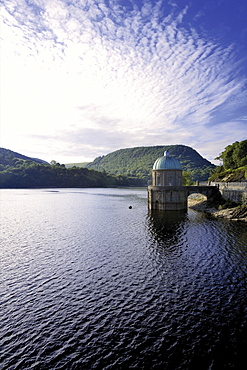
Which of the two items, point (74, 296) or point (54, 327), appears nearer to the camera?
point (54, 327)

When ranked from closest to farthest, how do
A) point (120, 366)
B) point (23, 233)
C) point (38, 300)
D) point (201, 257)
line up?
point (120, 366) < point (38, 300) < point (201, 257) < point (23, 233)

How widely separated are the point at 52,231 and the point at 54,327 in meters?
32.5

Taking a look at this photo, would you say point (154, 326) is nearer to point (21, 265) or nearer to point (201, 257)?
point (201, 257)

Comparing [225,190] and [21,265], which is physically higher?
[225,190]

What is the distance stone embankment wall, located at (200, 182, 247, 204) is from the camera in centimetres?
6188

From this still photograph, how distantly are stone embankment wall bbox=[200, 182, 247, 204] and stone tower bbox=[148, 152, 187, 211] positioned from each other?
12.3 meters

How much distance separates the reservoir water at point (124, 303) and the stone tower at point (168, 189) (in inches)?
1272

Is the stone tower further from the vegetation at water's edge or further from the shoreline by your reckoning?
the vegetation at water's edge

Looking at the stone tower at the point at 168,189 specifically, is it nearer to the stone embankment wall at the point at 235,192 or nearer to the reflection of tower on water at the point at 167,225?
the reflection of tower on water at the point at 167,225

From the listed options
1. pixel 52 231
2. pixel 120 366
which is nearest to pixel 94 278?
pixel 120 366

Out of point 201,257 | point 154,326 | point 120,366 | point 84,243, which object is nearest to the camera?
point 120,366

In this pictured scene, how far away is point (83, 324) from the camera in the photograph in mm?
18469

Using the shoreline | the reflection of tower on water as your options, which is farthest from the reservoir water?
the shoreline

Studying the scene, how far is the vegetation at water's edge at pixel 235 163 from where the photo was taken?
89450 millimetres
